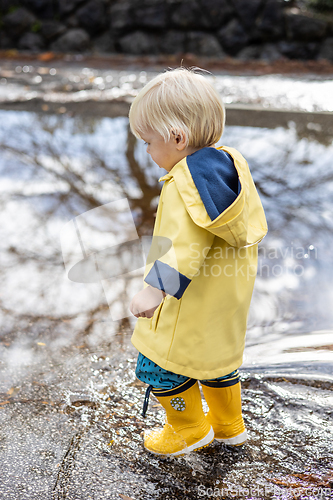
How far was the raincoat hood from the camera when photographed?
130cm

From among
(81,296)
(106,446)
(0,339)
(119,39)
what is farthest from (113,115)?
(119,39)

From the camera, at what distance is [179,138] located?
55.5 inches

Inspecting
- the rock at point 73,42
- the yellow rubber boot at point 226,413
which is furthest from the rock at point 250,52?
the yellow rubber boot at point 226,413

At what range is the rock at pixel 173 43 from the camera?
1130 centimetres

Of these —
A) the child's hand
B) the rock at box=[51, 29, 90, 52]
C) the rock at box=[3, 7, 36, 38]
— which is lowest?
the rock at box=[51, 29, 90, 52]

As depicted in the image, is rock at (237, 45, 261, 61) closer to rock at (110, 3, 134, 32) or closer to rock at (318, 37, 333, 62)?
rock at (318, 37, 333, 62)

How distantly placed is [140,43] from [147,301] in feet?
37.2

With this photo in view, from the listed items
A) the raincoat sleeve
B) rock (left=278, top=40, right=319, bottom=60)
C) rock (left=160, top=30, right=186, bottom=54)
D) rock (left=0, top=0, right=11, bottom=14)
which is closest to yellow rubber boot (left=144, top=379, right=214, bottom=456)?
the raincoat sleeve

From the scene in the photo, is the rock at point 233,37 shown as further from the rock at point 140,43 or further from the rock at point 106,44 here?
the rock at point 106,44

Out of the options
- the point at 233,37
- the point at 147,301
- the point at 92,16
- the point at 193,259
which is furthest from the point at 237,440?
the point at 92,16

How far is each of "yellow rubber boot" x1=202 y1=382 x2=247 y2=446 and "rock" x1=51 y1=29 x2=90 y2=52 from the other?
11638 mm

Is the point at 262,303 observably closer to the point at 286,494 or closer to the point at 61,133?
the point at 286,494

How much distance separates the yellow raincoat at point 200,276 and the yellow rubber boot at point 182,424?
139mm

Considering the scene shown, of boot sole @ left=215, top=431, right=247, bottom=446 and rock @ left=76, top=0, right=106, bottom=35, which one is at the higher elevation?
boot sole @ left=215, top=431, right=247, bottom=446
